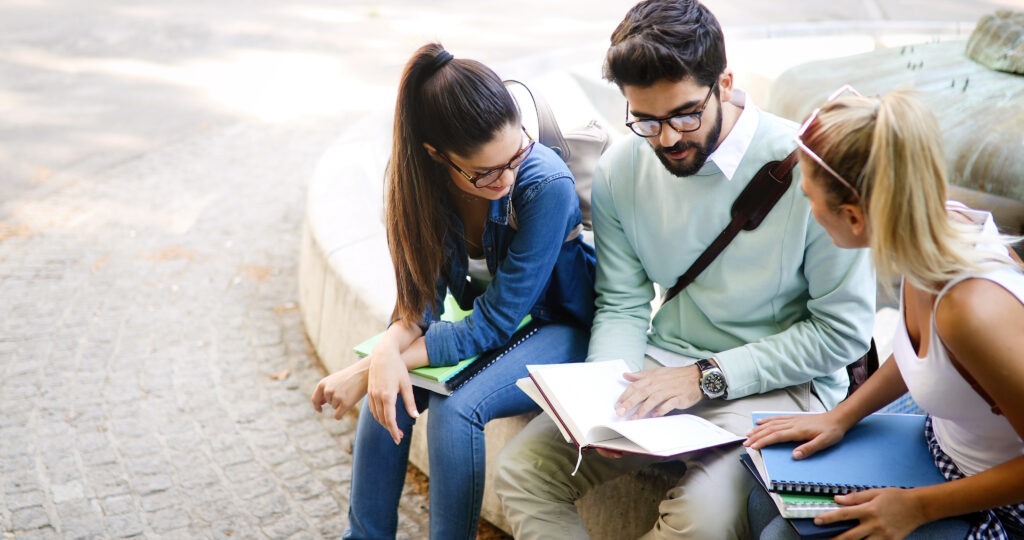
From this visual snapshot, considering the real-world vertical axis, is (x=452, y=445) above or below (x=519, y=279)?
below

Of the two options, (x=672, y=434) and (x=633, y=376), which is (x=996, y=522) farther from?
(x=633, y=376)

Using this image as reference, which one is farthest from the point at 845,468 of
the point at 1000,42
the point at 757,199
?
the point at 1000,42

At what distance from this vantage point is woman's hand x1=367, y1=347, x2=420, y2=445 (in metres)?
2.68

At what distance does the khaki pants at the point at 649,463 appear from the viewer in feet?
7.51

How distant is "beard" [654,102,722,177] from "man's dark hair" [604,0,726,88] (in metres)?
0.13

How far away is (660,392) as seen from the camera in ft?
8.20

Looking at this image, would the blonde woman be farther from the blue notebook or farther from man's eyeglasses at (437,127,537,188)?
man's eyeglasses at (437,127,537,188)

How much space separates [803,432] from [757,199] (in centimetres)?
67

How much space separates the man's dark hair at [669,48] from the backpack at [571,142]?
413 millimetres

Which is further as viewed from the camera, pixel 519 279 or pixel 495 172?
pixel 519 279

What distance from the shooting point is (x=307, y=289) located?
15.1ft

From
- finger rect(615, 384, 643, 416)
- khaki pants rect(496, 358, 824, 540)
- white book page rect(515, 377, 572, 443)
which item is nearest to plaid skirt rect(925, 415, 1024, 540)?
khaki pants rect(496, 358, 824, 540)

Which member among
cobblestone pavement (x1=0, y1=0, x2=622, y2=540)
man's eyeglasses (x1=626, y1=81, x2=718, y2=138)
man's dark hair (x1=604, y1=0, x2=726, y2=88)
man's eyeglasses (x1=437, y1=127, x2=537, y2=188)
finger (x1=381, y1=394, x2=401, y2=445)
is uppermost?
man's dark hair (x1=604, y1=0, x2=726, y2=88)

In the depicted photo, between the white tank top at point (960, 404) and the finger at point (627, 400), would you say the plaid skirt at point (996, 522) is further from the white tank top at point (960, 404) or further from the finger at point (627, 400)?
the finger at point (627, 400)
